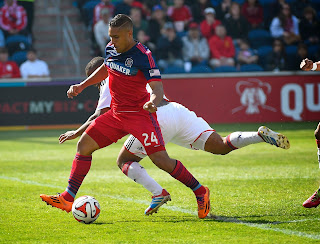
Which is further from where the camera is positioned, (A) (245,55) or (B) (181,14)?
(B) (181,14)

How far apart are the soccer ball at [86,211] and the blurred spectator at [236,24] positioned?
1475 cm

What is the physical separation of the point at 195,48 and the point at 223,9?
224cm

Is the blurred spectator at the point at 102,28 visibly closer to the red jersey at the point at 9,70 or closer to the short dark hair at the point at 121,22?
the red jersey at the point at 9,70

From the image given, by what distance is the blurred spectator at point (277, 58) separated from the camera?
18875 millimetres

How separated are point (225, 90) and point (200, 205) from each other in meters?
11.6

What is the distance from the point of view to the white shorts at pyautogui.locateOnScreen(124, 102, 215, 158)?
21.0ft

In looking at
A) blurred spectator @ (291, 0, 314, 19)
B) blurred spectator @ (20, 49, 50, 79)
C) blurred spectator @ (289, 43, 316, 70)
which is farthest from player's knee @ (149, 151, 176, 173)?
blurred spectator @ (291, 0, 314, 19)

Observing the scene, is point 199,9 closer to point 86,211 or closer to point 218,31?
point 218,31

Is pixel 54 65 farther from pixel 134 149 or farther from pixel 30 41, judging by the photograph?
pixel 134 149

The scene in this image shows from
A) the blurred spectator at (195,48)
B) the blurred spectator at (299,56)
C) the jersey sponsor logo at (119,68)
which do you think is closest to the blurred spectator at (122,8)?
the blurred spectator at (195,48)

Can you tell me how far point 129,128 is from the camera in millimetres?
6004

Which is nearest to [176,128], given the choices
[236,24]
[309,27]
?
[236,24]

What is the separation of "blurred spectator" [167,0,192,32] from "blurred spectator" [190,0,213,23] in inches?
7.0

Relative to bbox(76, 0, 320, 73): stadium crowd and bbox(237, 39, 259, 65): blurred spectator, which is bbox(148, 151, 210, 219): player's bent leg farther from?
bbox(237, 39, 259, 65): blurred spectator
